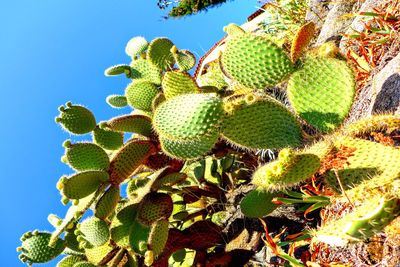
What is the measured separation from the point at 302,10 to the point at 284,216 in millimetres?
2365

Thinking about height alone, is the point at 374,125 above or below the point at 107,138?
below

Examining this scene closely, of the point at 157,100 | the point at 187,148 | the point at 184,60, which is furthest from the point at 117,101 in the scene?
the point at 187,148

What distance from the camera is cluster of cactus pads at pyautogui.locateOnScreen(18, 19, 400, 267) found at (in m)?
1.58

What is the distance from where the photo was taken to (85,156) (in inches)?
83.4

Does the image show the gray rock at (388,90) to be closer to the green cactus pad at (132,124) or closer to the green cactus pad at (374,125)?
the green cactus pad at (374,125)

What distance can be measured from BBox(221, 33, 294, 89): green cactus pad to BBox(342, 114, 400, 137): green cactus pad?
35cm

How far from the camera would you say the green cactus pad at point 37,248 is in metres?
2.24

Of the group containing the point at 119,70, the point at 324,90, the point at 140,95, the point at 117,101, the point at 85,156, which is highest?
the point at 119,70

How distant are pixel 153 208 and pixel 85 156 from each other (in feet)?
1.34

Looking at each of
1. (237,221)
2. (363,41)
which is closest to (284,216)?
Result: (237,221)

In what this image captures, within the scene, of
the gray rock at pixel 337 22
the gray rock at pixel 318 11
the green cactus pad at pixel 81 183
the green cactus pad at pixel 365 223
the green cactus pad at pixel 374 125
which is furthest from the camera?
the gray rock at pixel 318 11

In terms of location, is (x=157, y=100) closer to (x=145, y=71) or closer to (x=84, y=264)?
(x=145, y=71)

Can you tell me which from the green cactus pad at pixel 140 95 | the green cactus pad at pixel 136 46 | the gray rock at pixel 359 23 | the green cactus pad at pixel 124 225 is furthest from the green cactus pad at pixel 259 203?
the green cactus pad at pixel 136 46

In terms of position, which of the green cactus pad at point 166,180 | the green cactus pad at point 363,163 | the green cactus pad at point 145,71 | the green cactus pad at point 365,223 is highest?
Result: the green cactus pad at point 145,71
